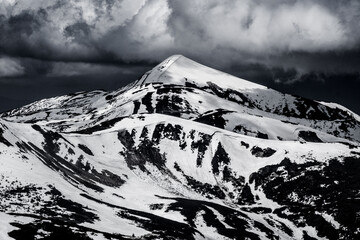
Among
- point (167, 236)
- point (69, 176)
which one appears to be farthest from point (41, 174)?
point (167, 236)

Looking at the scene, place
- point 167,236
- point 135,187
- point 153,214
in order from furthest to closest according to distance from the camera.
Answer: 1. point 135,187
2. point 153,214
3. point 167,236

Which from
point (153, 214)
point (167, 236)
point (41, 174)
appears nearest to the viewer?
point (167, 236)

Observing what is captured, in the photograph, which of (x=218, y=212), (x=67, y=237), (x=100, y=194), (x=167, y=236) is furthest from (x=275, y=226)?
(x=67, y=237)

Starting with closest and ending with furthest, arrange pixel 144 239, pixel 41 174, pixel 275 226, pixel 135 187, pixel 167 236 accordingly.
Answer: pixel 144 239 < pixel 167 236 < pixel 41 174 < pixel 275 226 < pixel 135 187

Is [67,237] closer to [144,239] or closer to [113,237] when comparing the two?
[113,237]

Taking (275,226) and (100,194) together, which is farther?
(275,226)

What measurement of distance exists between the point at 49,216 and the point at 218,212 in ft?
243

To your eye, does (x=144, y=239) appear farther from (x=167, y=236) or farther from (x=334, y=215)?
(x=334, y=215)

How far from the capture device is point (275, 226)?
607 feet

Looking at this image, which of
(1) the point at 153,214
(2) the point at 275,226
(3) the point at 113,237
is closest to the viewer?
(3) the point at 113,237

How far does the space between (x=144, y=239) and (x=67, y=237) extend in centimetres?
2549

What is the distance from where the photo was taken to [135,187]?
651 feet

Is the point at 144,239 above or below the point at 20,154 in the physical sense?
below

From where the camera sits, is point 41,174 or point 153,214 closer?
point 41,174
